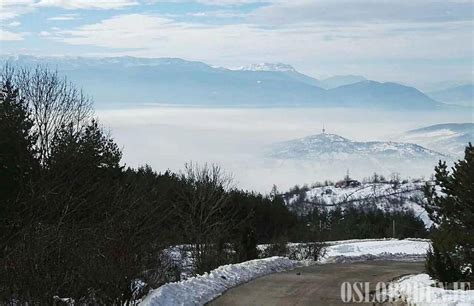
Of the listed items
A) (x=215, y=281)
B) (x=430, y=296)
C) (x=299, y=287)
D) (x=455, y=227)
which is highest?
(x=455, y=227)

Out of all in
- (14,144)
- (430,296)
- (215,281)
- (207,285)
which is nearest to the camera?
(430,296)

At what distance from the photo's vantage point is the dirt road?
14.9 m

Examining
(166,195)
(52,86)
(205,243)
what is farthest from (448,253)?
(166,195)

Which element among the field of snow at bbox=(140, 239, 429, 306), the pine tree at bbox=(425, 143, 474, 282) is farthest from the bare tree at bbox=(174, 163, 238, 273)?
the pine tree at bbox=(425, 143, 474, 282)

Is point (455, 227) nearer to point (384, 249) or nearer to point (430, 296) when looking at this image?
point (430, 296)

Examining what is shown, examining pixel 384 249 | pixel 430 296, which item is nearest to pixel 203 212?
Result: pixel 384 249

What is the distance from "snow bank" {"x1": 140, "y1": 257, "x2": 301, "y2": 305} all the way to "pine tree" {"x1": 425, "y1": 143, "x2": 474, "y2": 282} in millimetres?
5777

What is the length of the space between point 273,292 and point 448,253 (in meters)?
5.12

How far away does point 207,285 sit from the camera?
54.1 feet

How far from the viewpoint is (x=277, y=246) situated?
35531mm

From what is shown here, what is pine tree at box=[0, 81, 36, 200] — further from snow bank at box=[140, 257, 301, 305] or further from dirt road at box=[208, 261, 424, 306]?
dirt road at box=[208, 261, 424, 306]

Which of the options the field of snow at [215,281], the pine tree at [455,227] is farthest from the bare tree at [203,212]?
the pine tree at [455,227]

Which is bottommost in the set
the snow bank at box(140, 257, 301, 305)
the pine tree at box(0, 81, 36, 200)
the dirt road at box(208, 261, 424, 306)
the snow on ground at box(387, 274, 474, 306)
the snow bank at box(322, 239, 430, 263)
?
the snow bank at box(322, 239, 430, 263)

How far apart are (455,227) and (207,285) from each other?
7517mm
